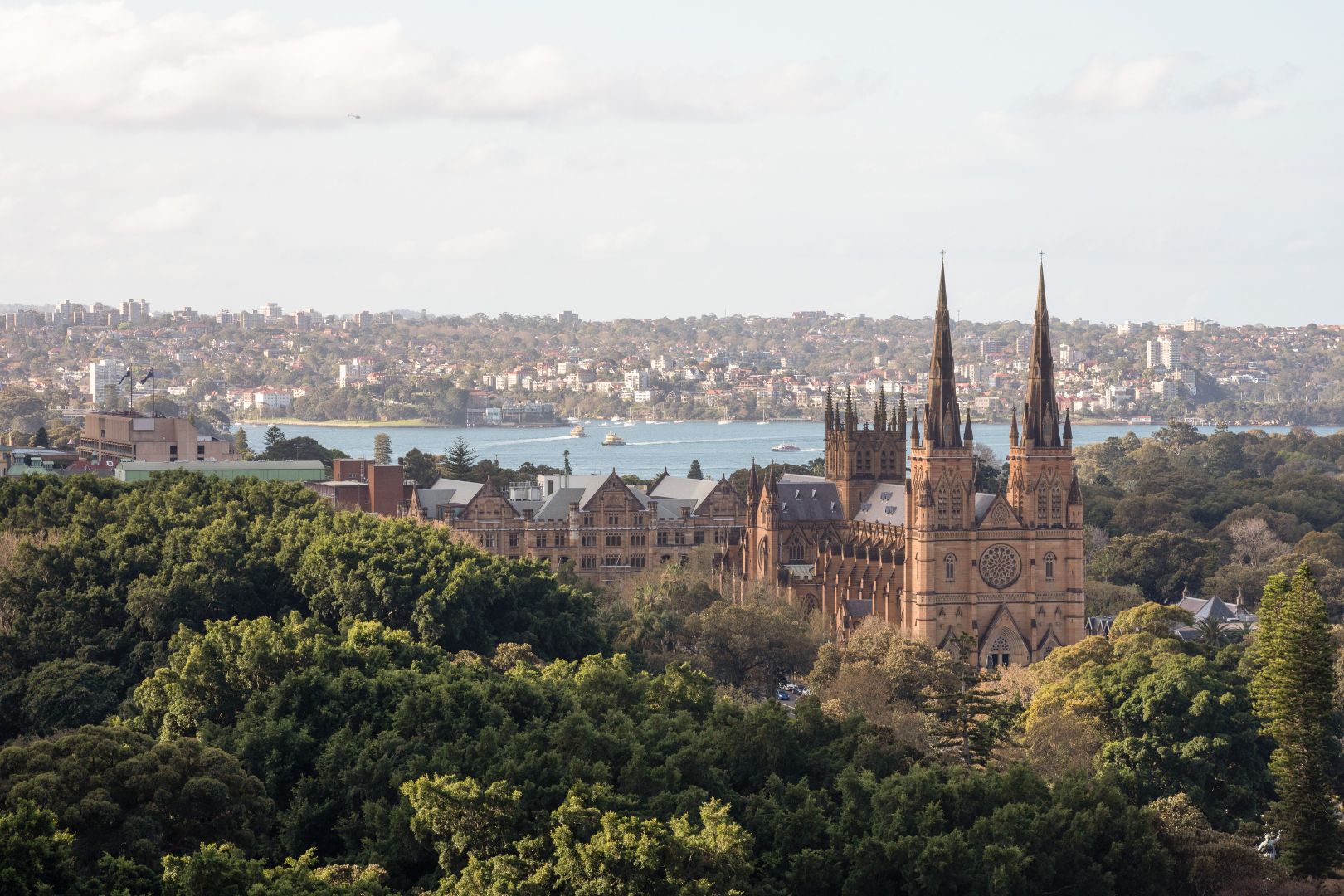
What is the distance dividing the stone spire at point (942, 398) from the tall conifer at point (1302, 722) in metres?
39.1

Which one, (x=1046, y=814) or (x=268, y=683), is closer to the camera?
(x=1046, y=814)

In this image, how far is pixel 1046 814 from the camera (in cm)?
5053

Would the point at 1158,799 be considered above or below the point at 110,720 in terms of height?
below

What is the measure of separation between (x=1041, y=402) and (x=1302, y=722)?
43674 millimetres

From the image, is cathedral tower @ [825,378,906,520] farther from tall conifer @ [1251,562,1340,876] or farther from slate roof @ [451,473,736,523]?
tall conifer @ [1251,562,1340,876]

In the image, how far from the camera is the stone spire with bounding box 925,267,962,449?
347ft

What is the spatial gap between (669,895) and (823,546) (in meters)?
70.8

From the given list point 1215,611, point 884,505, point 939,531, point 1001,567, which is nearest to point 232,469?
point 884,505

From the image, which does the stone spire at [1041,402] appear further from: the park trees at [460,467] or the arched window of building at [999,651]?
the park trees at [460,467]

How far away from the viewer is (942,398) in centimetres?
10688

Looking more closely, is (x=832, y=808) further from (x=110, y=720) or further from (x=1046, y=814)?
(x=110, y=720)

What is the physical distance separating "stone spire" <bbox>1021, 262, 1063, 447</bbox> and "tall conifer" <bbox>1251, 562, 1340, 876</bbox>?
3934 centimetres

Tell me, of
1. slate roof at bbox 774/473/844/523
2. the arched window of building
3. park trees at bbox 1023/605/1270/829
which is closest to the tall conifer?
park trees at bbox 1023/605/1270/829

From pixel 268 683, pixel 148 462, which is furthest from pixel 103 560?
pixel 148 462
